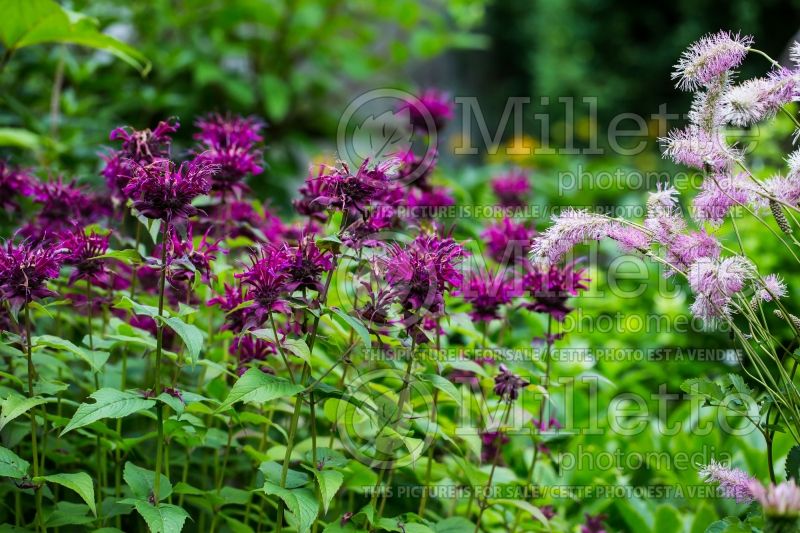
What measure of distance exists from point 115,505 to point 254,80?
11.2ft

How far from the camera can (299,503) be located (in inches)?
46.4

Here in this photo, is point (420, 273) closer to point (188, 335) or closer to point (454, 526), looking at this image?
point (188, 335)

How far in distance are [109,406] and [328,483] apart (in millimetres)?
355

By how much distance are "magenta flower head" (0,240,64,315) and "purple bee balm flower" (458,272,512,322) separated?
30.9 inches

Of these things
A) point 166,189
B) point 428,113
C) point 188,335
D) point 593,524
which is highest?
point 428,113

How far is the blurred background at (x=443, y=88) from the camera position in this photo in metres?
2.43

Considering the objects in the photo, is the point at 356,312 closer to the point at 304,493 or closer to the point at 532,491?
the point at 304,493

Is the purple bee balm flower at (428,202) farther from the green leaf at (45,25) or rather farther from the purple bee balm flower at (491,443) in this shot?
the green leaf at (45,25)

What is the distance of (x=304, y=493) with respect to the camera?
1230 millimetres

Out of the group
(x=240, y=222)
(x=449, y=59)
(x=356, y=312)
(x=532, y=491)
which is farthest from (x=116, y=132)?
(x=449, y=59)

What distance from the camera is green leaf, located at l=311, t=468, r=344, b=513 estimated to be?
45.1 inches

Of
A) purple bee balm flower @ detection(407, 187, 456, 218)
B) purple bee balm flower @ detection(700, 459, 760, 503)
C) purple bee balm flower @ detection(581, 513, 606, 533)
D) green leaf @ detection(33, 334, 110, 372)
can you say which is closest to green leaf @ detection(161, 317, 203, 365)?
green leaf @ detection(33, 334, 110, 372)

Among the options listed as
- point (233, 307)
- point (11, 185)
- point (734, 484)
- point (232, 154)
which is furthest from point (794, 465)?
point (11, 185)

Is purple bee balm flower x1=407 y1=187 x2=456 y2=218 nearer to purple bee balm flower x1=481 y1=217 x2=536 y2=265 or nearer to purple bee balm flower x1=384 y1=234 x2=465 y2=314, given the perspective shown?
purple bee balm flower x1=481 y1=217 x2=536 y2=265
